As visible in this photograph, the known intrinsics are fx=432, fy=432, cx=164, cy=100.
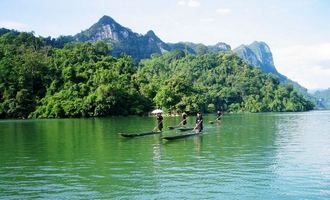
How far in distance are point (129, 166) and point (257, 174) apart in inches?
261

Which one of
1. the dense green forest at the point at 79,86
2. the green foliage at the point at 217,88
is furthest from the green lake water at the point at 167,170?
the green foliage at the point at 217,88

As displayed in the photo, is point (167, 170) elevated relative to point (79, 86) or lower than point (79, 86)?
lower

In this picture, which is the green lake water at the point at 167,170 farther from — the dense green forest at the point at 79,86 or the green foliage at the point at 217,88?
the green foliage at the point at 217,88

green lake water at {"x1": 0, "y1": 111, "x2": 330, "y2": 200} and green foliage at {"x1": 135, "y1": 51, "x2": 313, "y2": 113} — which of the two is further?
green foliage at {"x1": 135, "y1": 51, "x2": 313, "y2": 113}

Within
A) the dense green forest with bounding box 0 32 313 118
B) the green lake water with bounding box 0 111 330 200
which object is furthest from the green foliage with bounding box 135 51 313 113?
the green lake water with bounding box 0 111 330 200

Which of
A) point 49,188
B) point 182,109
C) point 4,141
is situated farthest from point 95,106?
point 49,188

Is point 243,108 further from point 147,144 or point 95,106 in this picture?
point 147,144

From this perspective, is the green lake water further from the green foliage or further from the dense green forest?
the green foliage

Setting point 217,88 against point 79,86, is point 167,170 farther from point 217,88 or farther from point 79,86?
point 217,88

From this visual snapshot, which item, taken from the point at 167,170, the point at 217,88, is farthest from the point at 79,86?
the point at 167,170

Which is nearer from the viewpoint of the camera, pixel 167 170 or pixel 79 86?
pixel 167 170

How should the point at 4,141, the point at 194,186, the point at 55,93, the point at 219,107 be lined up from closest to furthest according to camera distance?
the point at 194,186, the point at 4,141, the point at 55,93, the point at 219,107

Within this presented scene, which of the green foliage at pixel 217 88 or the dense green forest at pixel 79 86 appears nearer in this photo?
the dense green forest at pixel 79 86

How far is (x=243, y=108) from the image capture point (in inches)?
6112
